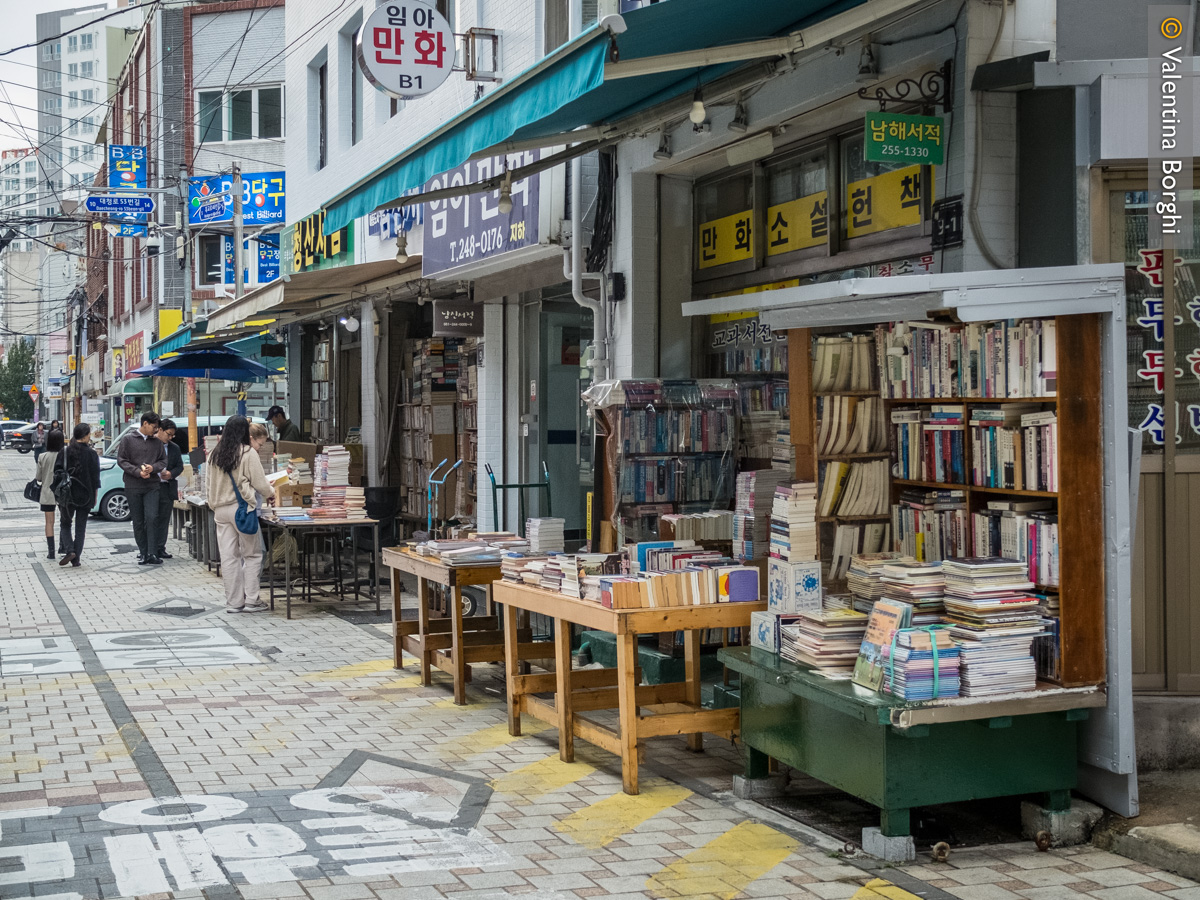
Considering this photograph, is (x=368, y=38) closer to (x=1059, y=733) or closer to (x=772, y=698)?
(x=772, y=698)

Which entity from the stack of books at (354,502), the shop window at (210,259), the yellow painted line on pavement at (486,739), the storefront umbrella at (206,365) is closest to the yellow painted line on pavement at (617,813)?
the yellow painted line on pavement at (486,739)

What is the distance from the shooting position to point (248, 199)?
24.7 metres

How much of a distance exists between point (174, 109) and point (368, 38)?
30.6 meters

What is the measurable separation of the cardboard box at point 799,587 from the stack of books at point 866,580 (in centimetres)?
16

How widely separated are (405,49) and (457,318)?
9.62 ft

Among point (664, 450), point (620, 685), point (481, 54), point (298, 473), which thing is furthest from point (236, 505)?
point (620, 685)

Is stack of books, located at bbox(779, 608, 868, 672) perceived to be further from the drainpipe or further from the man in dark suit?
the man in dark suit

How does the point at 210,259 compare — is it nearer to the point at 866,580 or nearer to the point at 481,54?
the point at 481,54

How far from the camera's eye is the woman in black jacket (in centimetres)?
1686

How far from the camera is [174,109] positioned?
39438 mm

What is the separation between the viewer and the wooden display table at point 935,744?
516 cm

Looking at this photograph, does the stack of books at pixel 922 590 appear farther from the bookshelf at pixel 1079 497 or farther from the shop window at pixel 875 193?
the shop window at pixel 875 193

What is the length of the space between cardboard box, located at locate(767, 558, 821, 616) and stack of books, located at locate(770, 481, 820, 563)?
7cm

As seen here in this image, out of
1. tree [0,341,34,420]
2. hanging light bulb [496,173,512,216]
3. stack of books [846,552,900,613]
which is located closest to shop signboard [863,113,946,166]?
stack of books [846,552,900,613]
